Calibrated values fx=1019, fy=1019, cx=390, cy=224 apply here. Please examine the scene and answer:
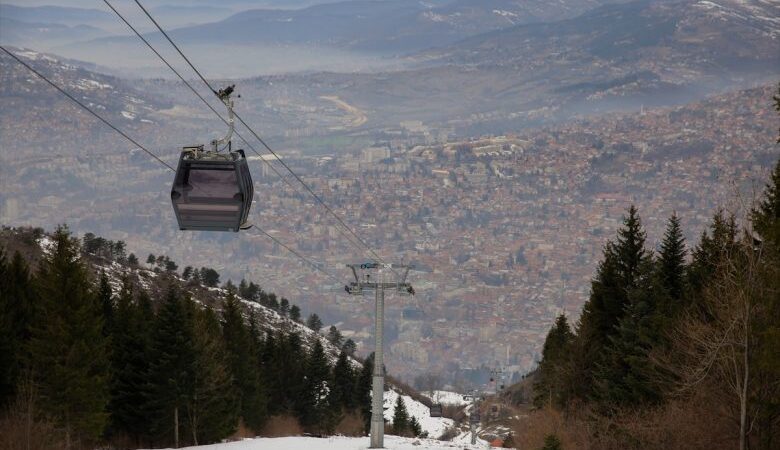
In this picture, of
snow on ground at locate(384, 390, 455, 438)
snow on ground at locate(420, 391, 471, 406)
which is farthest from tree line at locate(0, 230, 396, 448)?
snow on ground at locate(420, 391, 471, 406)

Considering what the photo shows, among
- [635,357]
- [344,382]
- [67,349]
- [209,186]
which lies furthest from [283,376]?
[209,186]

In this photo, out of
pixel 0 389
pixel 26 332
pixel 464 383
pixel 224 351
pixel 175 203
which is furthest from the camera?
pixel 464 383

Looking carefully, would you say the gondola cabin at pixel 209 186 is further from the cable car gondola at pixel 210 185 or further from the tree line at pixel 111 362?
the tree line at pixel 111 362

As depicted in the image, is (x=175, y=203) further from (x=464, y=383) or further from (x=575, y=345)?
(x=464, y=383)

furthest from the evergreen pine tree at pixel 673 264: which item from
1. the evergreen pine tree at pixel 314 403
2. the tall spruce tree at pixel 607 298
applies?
the evergreen pine tree at pixel 314 403

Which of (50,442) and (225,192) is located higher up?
(225,192)

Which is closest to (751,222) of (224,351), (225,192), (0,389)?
(225,192)
